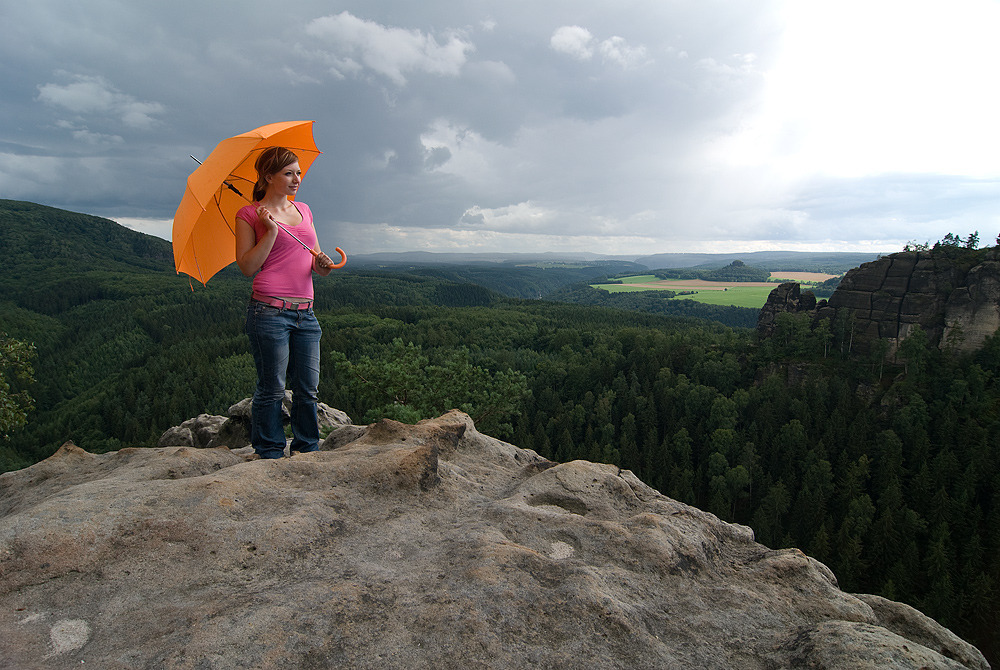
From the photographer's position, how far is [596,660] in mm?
3867

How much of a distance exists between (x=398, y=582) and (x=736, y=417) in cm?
7577

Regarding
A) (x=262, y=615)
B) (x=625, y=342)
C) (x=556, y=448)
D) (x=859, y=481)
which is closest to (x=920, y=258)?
(x=859, y=481)

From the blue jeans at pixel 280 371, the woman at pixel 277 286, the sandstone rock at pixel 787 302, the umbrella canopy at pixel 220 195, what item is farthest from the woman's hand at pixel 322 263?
the sandstone rock at pixel 787 302

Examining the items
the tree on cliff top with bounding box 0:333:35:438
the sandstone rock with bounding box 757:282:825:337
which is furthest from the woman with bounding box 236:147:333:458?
the sandstone rock with bounding box 757:282:825:337

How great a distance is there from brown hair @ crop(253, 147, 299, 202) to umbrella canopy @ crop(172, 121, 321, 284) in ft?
0.42

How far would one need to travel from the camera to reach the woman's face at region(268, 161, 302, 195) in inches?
272

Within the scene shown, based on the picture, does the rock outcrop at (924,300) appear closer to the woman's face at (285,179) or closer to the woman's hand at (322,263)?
the woman's hand at (322,263)

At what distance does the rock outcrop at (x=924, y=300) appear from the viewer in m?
69.8

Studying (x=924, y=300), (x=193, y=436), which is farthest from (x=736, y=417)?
(x=193, y=436)

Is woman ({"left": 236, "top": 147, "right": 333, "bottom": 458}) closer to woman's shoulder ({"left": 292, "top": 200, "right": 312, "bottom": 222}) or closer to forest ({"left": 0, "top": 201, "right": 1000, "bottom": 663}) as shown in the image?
woman's shoulder ({"left": 292, "top": 200, "right": 312, "bottom": 222})

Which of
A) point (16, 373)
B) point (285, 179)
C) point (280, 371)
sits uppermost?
point (285, 179)

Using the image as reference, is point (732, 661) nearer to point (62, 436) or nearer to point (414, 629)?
point (414, 629)

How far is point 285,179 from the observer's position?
6926 millimetres

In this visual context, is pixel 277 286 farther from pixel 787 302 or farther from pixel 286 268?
pixel 787 302
